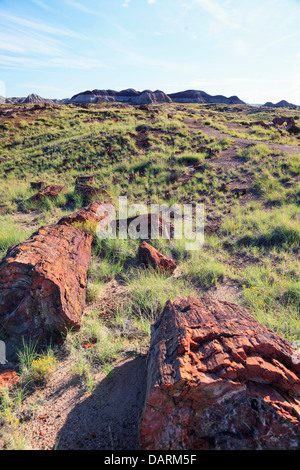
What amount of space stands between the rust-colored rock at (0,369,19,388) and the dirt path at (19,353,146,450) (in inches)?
9.5

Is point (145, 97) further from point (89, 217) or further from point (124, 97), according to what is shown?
point (89, 217)

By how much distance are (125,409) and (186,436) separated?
67 centimetres

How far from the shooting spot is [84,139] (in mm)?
17172

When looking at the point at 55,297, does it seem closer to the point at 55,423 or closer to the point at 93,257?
the point at 55,423

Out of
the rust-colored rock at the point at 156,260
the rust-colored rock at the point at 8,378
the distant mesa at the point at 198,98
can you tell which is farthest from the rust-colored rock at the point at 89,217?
the distant mesa at the point at 198,98

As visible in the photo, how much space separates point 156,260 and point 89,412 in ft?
8.76

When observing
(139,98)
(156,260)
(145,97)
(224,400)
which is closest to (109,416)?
(224,400)

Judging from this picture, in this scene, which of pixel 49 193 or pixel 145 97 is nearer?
pixel 49 193

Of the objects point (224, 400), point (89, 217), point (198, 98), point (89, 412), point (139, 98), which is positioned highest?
point (198, 98)

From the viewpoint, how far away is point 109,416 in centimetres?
206

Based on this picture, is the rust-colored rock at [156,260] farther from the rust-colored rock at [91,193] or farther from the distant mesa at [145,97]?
the distant mesa at [145,97]

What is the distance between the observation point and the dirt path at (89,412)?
1877 millimetres

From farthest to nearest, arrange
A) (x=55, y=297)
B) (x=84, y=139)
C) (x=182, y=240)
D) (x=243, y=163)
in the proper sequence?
(x=84, y=139), (x=243, y=163), (x=182, y=240), (x=55, y=297)

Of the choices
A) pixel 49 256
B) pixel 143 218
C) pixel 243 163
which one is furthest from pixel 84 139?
pixel 49 256
